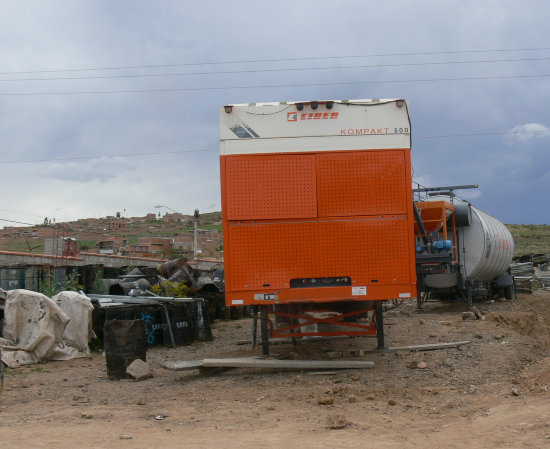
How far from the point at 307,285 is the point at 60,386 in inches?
162

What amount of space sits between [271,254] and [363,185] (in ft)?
5.81

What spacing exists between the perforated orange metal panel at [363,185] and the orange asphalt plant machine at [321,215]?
15mm

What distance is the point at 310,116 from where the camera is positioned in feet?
30.5

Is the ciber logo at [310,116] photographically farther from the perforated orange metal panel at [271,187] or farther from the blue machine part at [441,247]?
the blue machine part at [441,247]

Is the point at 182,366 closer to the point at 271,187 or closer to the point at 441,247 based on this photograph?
the point at 271,187

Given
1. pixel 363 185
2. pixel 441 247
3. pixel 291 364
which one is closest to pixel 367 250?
pixel 363 185

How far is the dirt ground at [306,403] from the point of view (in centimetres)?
545

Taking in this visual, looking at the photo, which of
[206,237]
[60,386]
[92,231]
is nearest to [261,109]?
[60,386]

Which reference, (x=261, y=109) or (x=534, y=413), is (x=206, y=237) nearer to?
(x=261, y=109)

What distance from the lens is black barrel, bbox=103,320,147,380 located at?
30.5 ft

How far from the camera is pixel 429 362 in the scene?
9078 mm

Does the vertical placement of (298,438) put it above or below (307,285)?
below

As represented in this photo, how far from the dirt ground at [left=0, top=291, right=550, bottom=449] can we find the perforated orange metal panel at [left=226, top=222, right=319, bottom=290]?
57.9 inches

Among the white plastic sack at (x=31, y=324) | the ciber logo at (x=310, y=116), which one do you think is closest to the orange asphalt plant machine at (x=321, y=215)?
the ciber logo at (x=310, y=116)
